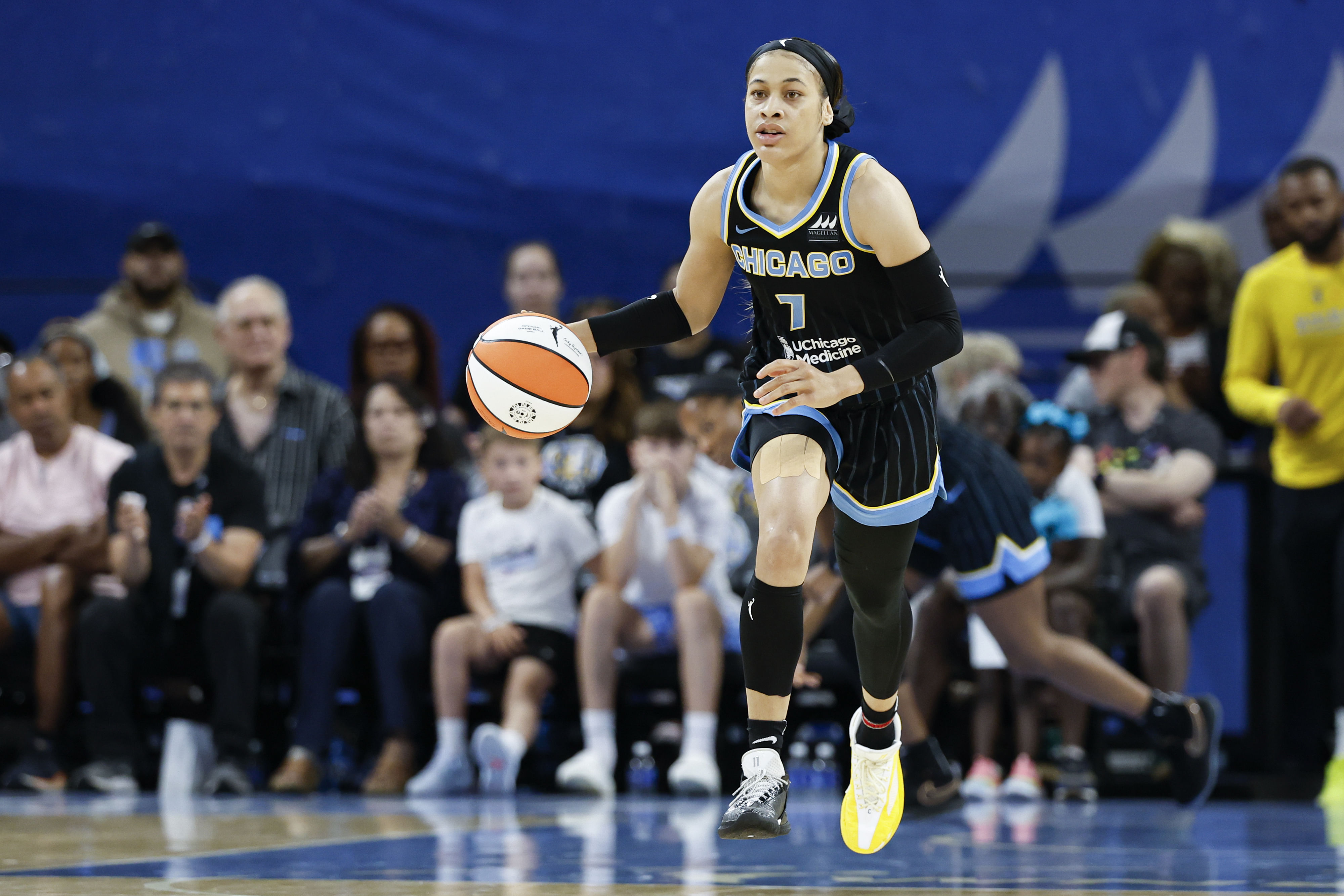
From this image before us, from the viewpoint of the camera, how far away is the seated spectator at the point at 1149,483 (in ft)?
22.4

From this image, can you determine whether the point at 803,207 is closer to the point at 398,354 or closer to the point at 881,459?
the point at 881,459

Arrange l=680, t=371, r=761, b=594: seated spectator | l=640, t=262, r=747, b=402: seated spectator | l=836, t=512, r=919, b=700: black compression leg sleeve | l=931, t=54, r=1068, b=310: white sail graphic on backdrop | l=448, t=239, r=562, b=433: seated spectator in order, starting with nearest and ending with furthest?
l=836, t=512, r=919, b=700: black compression leg sleeve
l=680, t=371, r=761, b=594: seated spectator
l=640, t=262, r=747, b=402: seated spectator
l=448, t=239, r=562, b=433: seated spectator
l=931, t=54, r=1068, b=310: white sail graphic on backdrop

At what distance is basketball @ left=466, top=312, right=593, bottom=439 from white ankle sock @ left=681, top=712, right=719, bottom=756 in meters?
2.96

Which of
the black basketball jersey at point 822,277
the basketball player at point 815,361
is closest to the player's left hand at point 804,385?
the basketball player at point 815,361

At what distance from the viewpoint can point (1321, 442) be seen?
6.95 m

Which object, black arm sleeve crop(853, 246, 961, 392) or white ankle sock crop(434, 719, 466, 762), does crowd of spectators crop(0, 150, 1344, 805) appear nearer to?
white ankle sock crop(434, 719, 466, 762)

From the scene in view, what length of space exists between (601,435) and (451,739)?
1668mm

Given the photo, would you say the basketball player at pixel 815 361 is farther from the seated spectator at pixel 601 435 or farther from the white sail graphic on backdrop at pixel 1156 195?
the white sail graphic on backdrop at pixel 1156 195

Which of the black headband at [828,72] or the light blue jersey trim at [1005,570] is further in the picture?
the light blue jersey trim at [1005,570]

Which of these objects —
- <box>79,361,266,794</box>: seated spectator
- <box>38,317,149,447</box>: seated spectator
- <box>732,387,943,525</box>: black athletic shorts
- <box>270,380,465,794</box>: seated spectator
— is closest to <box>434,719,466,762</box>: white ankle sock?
<box>270,380,465,794</box>: seated spectator

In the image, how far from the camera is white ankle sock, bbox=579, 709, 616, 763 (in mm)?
6824

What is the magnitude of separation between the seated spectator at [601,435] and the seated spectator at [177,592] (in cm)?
149

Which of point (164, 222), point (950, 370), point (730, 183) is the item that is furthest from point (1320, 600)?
point (164, 222)

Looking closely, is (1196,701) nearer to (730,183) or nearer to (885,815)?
(885,815)
